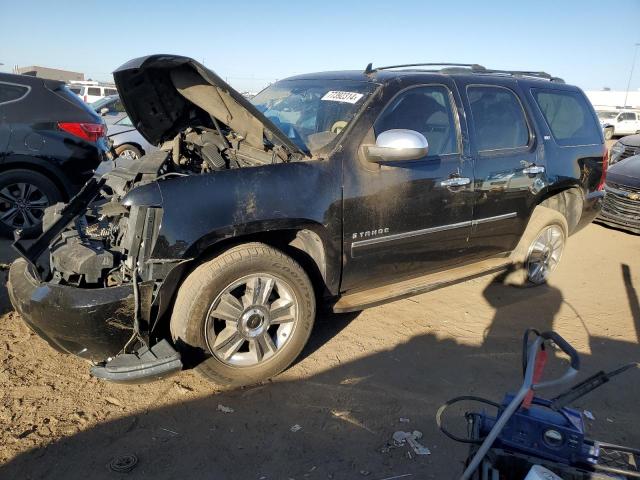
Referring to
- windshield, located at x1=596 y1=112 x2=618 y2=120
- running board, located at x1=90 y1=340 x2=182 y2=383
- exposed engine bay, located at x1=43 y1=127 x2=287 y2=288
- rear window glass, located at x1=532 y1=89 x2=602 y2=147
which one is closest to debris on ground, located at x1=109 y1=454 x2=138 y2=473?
running board, located at x1=90 y1=340 x2=182 y2=383

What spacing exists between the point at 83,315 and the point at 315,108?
221 centimetres

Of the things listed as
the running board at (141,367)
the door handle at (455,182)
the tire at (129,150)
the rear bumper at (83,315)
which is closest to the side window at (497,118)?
the door handle at (455,182)

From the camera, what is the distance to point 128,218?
2.77 meters

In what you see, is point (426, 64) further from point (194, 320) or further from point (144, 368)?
point (144, 368)

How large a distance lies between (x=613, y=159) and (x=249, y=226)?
401 inches

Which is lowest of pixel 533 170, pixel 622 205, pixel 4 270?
pixel 622 205

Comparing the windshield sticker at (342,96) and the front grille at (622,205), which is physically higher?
the windshield sticker at (342,96)

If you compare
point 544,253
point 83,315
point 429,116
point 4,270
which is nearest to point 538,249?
point 544,253

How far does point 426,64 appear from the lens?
4.27 meters

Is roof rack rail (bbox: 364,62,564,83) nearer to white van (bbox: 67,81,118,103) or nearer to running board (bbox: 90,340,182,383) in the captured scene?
running board (bbox: 90,340,182,383)

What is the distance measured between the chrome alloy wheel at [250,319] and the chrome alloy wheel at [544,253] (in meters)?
2.76

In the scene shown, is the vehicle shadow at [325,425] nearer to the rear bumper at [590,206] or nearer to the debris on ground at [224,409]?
the debris on ground at [224,409]

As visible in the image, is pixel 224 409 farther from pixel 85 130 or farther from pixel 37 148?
pixel 85 130

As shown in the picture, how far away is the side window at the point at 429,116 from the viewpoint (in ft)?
11.3
